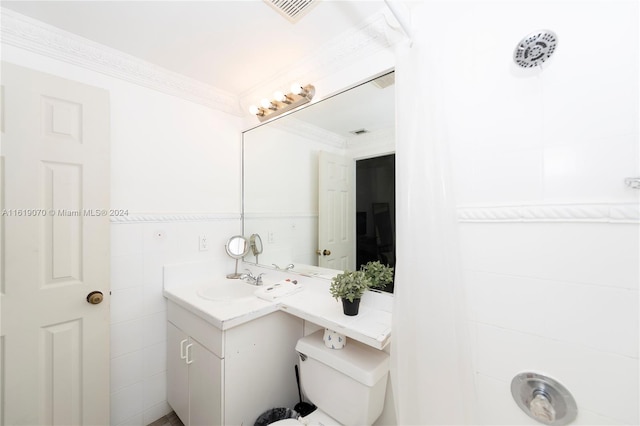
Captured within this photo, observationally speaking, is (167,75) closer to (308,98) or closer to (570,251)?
(308,98)

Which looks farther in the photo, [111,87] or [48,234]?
[111,87]

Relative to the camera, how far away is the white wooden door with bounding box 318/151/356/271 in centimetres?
139

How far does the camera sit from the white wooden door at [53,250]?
1.10m

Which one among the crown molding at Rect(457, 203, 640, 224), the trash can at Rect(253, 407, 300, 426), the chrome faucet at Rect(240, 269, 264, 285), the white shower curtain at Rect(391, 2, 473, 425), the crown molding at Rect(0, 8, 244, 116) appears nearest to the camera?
the crown molding at Rect(457, 203, 640, 224)

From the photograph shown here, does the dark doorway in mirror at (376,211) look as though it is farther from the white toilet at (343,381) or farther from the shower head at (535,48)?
the shower head at (535,48)

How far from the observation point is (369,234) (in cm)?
130

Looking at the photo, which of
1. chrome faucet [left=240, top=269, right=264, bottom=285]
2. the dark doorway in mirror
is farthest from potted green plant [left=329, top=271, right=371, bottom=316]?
chrome faucet [left=240, top=269, right=264, bottom=285]

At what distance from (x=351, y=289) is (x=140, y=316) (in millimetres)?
1310

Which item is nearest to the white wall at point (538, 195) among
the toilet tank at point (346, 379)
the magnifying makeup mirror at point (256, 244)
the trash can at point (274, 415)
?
the toilet tank at point (346, 379)

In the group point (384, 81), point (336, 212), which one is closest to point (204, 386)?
point (336, 212)

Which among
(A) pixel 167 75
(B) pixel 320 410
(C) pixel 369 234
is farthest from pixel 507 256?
(A) pixel 167 75

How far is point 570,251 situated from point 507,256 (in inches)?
6.2

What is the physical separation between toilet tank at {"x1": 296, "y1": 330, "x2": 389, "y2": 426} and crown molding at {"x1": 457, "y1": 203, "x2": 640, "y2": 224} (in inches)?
28.2

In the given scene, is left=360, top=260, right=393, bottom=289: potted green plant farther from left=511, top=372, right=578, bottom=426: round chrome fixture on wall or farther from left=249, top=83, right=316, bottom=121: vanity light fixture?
left=249, top=83, right=316, bottom=121: vanity light fixture
